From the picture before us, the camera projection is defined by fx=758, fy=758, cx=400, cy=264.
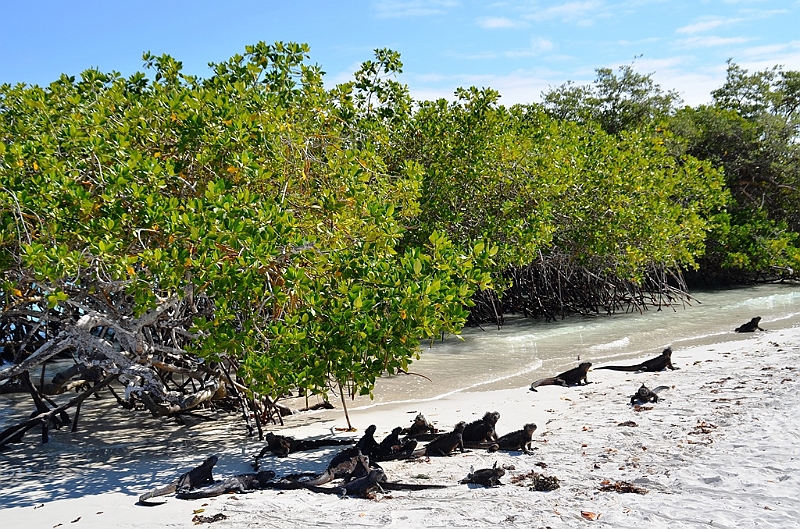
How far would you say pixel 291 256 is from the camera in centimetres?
486

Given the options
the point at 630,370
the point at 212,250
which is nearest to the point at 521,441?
the point at 212,250

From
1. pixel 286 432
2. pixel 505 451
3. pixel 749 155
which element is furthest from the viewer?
pixel 749 155

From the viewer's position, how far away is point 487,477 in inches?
161

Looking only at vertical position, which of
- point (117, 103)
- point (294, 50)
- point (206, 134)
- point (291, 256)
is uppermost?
point (294, 50)

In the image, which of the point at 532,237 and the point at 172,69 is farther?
the point at 532,237

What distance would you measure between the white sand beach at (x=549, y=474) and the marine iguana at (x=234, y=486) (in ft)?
0.19

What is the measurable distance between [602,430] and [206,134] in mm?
3407

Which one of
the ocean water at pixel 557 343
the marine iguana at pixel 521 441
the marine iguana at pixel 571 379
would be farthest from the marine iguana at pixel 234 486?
the marine iguana at pixel 571 379

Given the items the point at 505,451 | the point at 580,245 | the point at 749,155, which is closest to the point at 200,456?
the point at 505,451

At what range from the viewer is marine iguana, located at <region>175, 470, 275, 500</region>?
13.5 feet

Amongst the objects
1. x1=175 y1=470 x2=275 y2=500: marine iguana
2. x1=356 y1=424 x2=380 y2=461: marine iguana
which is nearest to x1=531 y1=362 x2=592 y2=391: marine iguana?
x1=356 y1=424 x2=380 y2=461: marine iguana

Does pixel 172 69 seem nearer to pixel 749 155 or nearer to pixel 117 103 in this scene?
pixel 117 103

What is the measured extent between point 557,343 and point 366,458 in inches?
255

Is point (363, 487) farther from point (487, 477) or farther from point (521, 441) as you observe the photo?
point (521, 441)
